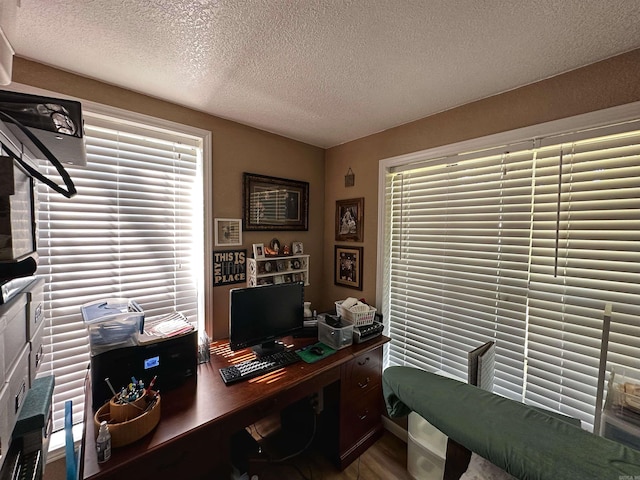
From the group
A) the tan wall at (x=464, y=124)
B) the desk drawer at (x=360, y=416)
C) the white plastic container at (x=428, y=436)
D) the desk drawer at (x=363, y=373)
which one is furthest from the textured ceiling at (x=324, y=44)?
the desk drawer at (x=360, y=416)

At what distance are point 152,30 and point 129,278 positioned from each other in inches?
53.0

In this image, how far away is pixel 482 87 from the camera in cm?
143

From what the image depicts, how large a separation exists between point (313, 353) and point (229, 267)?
2.94 feet

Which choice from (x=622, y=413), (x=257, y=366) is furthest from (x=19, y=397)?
(x=622, y=413)

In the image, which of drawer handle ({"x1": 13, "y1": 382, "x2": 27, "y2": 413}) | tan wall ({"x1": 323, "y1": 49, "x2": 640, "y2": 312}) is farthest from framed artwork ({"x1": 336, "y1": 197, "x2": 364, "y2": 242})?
drawer handle ({"x1": 13, "y1": 382, "x2": 27, "y2": 413})

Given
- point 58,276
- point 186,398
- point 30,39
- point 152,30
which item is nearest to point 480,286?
point 186,398

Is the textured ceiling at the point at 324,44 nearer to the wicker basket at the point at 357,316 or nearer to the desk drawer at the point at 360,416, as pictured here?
the wicker basket at the point at 357,316

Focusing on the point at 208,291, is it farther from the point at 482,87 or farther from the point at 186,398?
the point at 482,87

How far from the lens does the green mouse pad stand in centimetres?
165

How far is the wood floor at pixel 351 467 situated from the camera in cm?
169

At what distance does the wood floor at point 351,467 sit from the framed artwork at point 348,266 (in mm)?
1236

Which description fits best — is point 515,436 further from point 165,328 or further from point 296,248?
point 296,248

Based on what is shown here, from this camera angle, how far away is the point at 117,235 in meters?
1.55

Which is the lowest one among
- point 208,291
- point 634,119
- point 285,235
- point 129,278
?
point 208,291
